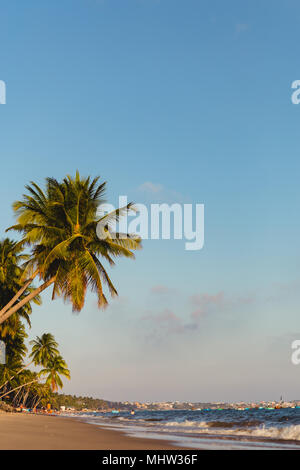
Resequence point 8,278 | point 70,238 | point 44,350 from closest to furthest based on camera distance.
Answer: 1. point 70,238
2. point 8,278
3. point 44,350

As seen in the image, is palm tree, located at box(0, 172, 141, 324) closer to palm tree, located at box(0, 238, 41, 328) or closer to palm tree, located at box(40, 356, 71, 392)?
palm tree, located at box(0, 238, 41, 328)

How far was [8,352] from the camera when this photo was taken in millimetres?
43125

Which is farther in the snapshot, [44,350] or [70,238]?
[44,350]

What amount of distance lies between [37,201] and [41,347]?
151 ft

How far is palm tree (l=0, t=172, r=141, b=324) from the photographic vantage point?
66.7ft

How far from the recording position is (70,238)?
66.7 feet

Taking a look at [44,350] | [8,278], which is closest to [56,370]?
[44,350]

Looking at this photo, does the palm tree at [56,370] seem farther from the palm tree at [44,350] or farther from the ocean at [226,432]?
the ocean at [226,432]

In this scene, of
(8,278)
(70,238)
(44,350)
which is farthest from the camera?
(44,350)

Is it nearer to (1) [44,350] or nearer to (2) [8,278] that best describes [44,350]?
(1) [44,350]
